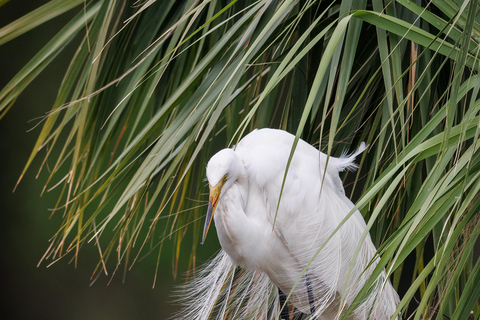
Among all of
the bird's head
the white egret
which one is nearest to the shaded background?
the white egret

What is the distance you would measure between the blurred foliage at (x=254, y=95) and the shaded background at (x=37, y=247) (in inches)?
60.9

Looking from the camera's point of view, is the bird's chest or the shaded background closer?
the bird's chest

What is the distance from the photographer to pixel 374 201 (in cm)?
110

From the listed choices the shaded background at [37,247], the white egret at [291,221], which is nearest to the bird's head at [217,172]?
the white egret at [291,221]

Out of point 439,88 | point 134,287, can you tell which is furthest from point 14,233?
point 439,88

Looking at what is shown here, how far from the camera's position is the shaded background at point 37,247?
260cm

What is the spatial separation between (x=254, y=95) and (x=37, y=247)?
1974 millimetres

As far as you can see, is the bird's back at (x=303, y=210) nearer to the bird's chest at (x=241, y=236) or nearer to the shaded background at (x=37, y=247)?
the bird's chest at (x=241, y=236)

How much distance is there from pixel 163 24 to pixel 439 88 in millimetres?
498

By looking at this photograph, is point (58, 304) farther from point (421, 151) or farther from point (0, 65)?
point (421, 151)

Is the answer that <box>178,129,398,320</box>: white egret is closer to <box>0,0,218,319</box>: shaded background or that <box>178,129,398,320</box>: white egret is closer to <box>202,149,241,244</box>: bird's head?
<box>202,149,241,244</box>: bird's head

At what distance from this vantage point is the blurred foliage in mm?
560

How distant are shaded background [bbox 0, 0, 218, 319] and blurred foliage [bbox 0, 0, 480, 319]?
1.55 m

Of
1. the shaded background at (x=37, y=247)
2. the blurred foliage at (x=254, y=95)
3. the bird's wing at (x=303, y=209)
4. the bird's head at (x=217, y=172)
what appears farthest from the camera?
the shaded background at (x=37, y=247)
